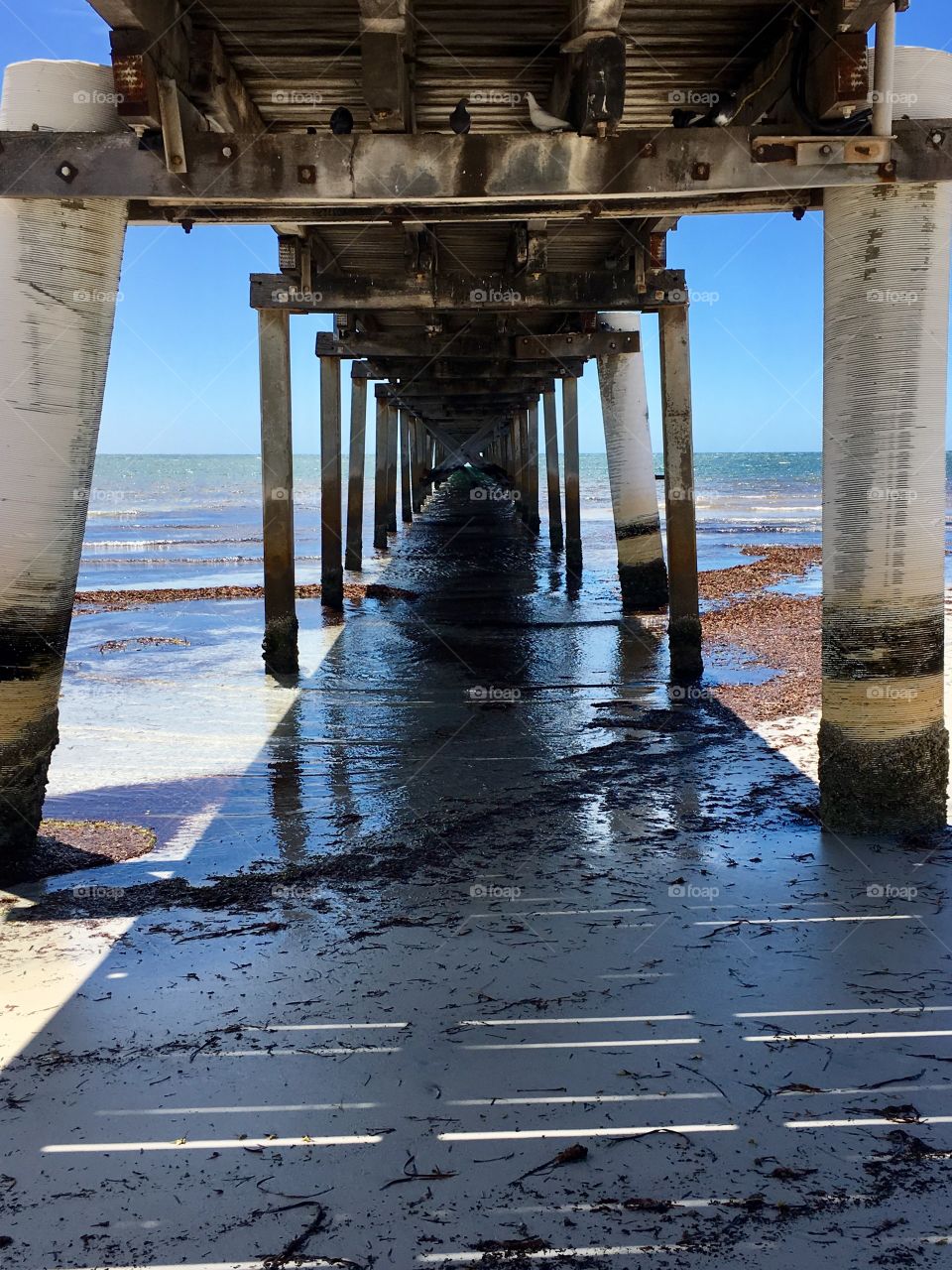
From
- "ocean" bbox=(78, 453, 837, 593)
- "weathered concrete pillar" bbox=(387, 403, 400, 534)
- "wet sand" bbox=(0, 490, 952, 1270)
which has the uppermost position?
"weathered concrete pillar" bbox=(387, 403, 400, 534)

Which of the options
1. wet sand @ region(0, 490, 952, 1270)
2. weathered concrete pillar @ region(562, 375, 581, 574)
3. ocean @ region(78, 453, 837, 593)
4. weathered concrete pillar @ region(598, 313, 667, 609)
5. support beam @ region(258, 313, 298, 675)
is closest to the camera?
wet sand @ region(0, 490, 952, 1270)

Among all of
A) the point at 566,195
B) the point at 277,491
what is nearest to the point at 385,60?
the point at 566,195

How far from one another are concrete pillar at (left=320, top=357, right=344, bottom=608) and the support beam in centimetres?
386

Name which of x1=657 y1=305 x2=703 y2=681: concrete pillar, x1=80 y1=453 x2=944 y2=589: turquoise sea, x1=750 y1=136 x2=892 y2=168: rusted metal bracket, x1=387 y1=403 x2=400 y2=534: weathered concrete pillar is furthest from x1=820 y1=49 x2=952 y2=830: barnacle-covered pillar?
x1=387 y1=403 x2=400 y2=534: weathered concrete pillar

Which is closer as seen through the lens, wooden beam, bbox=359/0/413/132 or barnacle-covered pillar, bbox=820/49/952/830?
wooden beam, bbox=359/0/413/132

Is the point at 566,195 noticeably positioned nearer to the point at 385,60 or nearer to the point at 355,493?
the point at 385,60

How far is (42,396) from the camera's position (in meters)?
5.60

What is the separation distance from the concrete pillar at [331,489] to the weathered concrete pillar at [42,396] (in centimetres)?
918

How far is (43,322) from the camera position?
18.2ft

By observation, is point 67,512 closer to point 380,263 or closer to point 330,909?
point 330,909

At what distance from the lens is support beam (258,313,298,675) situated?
36.0 ft

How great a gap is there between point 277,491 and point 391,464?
16262 millimetres

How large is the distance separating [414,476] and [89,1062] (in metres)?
39.0

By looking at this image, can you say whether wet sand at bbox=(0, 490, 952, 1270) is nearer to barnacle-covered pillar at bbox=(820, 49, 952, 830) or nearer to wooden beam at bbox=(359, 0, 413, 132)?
barnacle-covered pillar at bbox=(820, 49, 952, 830)
